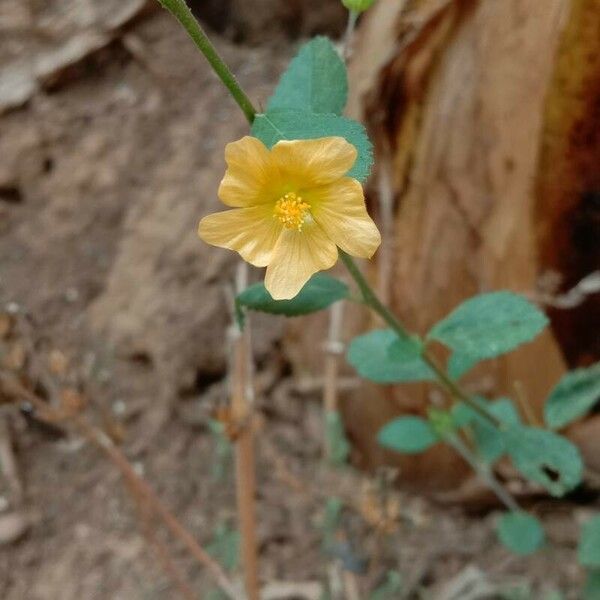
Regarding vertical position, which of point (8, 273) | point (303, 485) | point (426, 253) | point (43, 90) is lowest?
point (303, 485)

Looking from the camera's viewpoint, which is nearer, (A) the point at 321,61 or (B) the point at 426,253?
(A) the point at 321,61

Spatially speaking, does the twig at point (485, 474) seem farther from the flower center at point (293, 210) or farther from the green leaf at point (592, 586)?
the flower center at point (293, 210)

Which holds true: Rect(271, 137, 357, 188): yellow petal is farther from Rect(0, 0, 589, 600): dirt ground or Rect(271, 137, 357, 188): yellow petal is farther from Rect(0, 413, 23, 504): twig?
Rect(0, 413, 23, 504): twig

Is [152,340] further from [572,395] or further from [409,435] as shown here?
[572,395]

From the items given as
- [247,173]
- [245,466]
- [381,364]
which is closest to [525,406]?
[381,364]

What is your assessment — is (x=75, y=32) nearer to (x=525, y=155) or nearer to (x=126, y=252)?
(x=126, y=252)

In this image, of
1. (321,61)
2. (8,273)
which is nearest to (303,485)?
(8,273)

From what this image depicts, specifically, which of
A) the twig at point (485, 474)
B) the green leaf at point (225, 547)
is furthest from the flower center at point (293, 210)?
the green leaf at point (225, 547)
